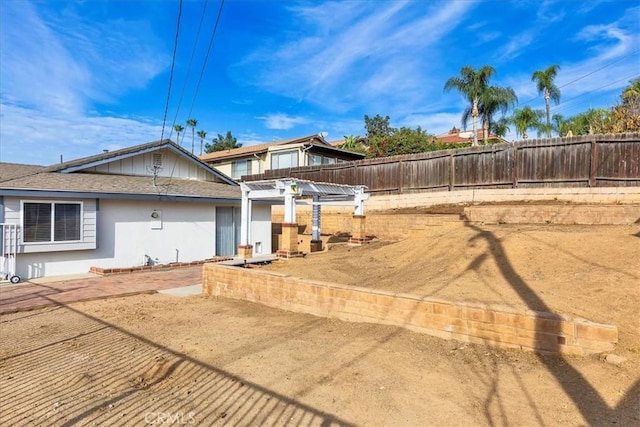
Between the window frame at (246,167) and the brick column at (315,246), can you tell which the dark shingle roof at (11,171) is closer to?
the brick column at (315,246)

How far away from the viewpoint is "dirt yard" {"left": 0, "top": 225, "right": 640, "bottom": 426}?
344 centimetres

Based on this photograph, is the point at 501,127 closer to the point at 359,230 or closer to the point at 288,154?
the point at 288,154

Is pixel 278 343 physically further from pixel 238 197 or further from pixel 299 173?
pixel 299 173

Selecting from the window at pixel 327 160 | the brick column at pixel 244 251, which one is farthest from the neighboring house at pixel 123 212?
the window at pixel 327 160

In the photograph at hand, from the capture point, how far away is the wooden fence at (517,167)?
11680 millimetres

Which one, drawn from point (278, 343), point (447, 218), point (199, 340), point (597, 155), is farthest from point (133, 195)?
point (597, 155)

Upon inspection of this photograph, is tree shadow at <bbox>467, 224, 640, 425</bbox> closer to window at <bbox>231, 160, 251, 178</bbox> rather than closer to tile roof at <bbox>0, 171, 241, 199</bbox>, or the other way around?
tile roof at <bbox>0, 171, 241, 199</bbox>

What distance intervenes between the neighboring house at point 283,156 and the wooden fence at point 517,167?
6.73 metres

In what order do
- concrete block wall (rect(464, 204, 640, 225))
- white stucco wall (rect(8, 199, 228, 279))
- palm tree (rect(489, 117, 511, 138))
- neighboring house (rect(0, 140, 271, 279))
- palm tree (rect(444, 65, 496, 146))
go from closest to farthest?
concrete block wall (rect(464, 204, 640, 225)) < neighboring house (rect(0, 140, 271, 279)) < white stucco wall (rect(8, 199, 228, 279)) < palm tree (rect(444, 65, 496, 146)) < palm tree (rect(489, 117, 511, 138))

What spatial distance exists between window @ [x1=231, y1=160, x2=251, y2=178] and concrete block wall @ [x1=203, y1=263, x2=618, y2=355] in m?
20.6

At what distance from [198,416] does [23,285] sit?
8915 mm

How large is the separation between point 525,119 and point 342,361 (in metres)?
29.3

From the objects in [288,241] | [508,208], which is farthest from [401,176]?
[288,241]

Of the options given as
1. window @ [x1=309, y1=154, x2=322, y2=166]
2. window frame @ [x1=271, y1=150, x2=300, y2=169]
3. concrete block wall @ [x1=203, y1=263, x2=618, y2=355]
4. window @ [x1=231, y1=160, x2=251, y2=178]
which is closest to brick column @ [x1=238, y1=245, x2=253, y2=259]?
concrete block wall @ [x1=203, y1=263, x2=618, y2=355]
